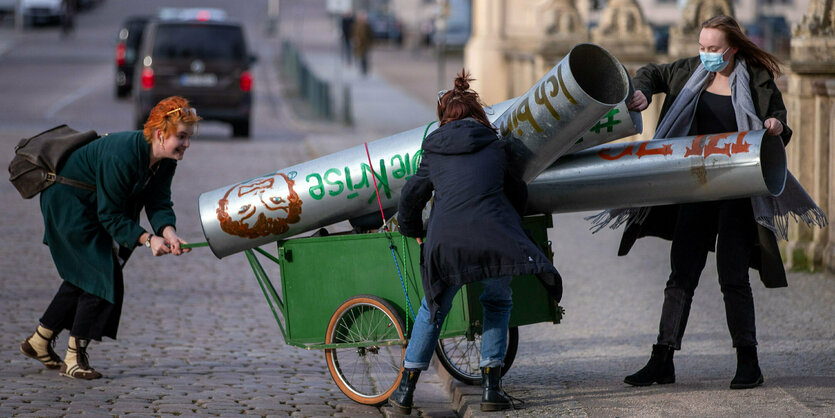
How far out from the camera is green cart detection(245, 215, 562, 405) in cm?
568

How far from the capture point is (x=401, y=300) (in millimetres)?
5770

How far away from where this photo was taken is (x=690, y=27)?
541 inches

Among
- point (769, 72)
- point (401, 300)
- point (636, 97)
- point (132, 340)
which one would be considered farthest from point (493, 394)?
point (132, 340)

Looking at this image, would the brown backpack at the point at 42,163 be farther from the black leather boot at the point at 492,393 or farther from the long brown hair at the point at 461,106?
the black leather boot at the point at 492,393

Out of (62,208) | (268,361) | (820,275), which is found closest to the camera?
(62,208)

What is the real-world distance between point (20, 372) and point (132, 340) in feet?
3.19

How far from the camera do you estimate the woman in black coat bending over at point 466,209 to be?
16.9 ft

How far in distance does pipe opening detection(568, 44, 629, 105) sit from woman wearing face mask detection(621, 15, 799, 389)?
0.22m

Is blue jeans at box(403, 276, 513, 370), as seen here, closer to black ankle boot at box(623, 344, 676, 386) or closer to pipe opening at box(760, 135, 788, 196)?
black ankle boot at box(623, 344, 676, 386)

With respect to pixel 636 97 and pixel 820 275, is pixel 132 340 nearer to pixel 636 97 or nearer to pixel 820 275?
pixel 636 97

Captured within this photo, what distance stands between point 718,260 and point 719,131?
1.90ft

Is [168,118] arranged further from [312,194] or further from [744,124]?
[744,124]

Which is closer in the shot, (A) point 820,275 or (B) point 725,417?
(B) point 725,417

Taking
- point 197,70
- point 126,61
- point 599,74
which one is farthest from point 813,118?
point 126,61
